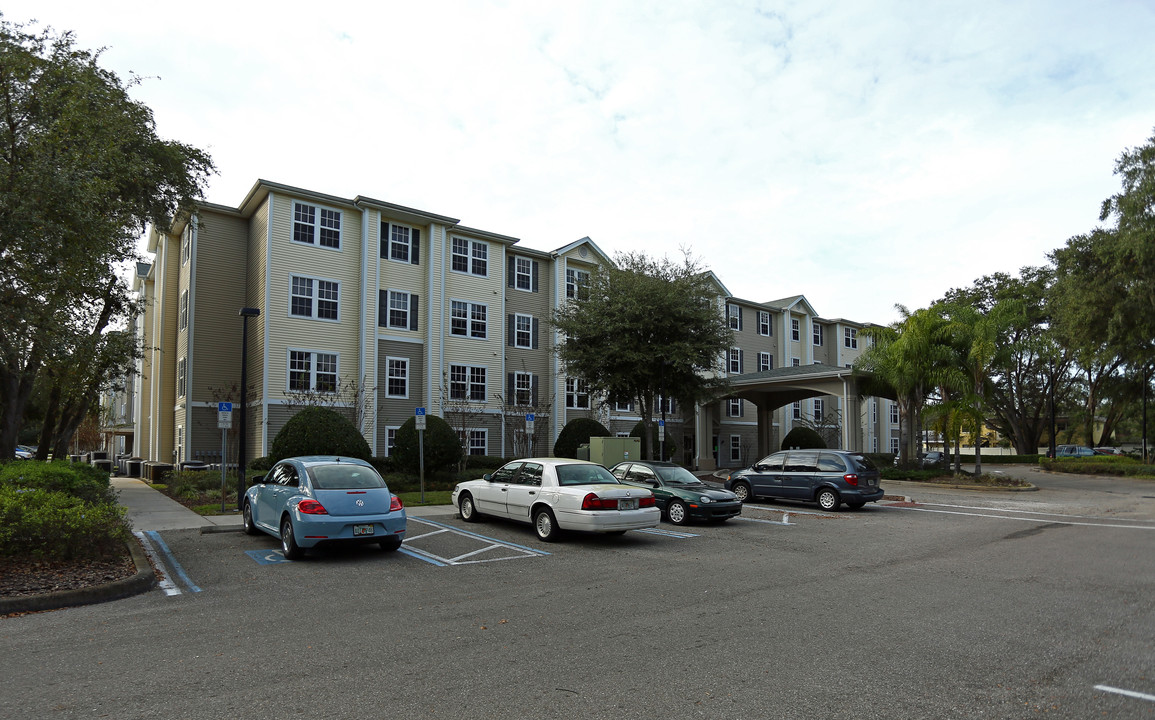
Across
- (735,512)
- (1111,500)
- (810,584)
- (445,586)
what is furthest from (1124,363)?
(445,586)

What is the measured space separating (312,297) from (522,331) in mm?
10651

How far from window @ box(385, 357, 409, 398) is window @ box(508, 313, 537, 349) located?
600 centimetres

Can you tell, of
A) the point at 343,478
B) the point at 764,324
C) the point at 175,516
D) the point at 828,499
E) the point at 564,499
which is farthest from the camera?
the point at 764,324

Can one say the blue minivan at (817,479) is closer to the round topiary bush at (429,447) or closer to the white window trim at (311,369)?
the round topiary bush at (429,447)

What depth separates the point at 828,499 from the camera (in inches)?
740

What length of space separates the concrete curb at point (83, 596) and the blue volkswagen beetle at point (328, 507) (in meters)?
1.98

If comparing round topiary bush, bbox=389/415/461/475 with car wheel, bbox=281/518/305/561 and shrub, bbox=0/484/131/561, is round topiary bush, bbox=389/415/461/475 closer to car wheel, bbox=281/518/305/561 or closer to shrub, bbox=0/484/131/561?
car wheel, bbox=281/518/305/561

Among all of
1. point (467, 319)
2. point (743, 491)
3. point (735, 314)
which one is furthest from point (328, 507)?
point (735, 314)

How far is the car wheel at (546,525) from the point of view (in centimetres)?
1260

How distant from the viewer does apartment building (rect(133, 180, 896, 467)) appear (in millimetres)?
28859

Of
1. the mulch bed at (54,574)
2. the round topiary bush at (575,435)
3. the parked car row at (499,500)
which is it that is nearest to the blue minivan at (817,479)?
the parked car row at (499,500)

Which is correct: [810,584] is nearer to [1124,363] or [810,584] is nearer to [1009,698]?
[1009,698]

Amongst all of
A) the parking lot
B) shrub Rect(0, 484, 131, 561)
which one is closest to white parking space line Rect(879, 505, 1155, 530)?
the parking lot

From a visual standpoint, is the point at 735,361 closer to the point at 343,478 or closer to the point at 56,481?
the point at 343,478
